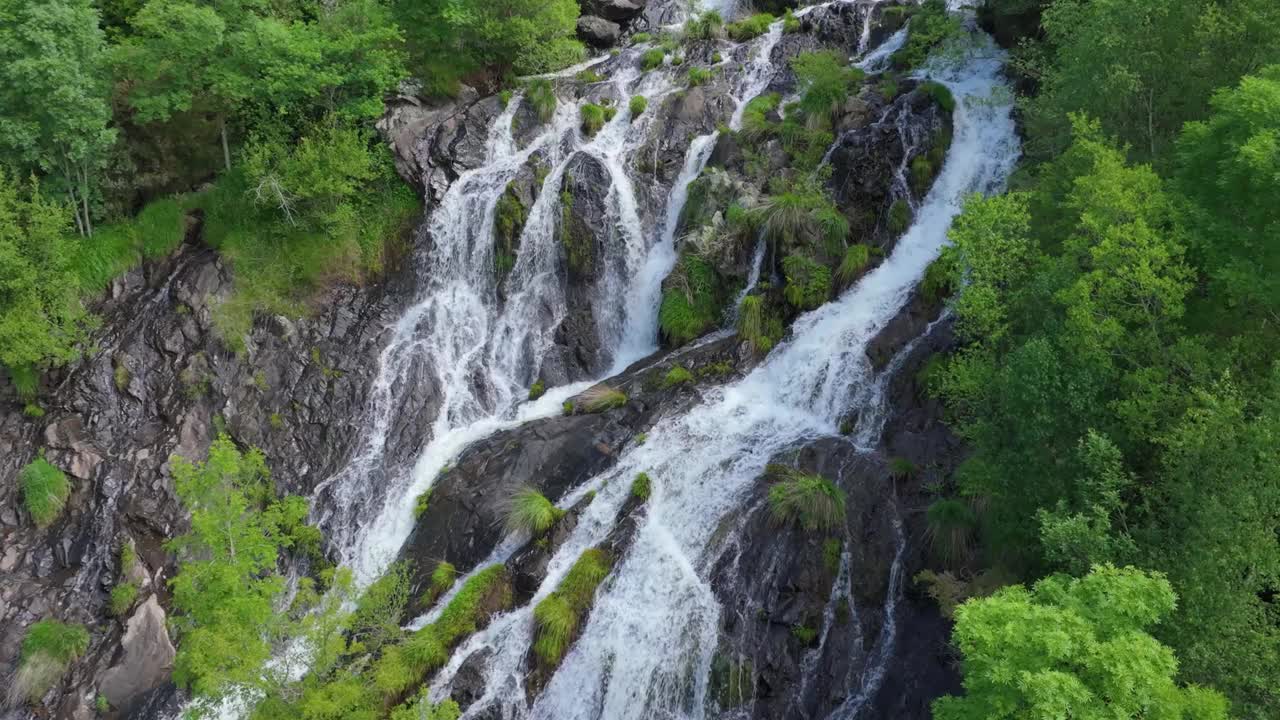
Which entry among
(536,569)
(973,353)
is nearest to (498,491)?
(536,569)

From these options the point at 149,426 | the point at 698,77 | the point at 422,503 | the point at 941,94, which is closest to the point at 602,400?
the point at 422,503

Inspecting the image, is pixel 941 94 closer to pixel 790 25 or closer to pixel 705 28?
pixel 790 25

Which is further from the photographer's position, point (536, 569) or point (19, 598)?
point (19, 598)

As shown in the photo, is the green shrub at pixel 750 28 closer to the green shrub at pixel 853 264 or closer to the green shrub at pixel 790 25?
the green shrub at pixel 790 25

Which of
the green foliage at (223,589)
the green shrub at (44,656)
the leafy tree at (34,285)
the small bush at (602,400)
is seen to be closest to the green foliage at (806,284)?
the small bush at (602,400)

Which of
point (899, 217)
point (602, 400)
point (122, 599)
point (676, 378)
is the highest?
point (899, 217)

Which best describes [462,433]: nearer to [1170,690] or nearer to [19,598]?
[19,598]

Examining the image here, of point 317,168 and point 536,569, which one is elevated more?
point 317,168
